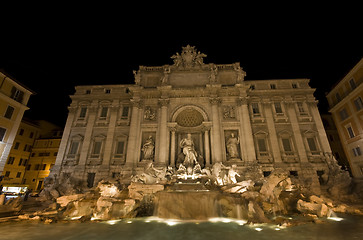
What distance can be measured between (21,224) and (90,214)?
349 centimetres

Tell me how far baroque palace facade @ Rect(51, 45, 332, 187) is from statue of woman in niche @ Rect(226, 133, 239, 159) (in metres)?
0.07

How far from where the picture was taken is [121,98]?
25625 mm

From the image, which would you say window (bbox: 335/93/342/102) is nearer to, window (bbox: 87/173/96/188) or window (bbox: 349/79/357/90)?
window (bbox: 349/79/357/90)

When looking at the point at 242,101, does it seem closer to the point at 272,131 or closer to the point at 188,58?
the point at 272,131

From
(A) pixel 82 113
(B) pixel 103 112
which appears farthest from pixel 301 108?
(A) pixel 82 113

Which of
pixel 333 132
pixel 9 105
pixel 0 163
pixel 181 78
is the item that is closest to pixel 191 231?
pixel 181 78

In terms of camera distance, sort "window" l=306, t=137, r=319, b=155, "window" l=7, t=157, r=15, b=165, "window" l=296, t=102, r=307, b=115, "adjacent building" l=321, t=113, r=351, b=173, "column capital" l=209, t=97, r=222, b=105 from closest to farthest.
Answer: "window" l=306, t=137, r=319, b=155 < "column capital" l=209, t=97, r=222, b=105 < "window" l=296, t=102, r=307, b=115 < "adjacent building" l=321, t=113, r=351, b=173 < "window" l=7, t=157, r=15, b=165

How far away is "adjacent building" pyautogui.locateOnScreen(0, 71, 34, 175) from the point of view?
21062mm

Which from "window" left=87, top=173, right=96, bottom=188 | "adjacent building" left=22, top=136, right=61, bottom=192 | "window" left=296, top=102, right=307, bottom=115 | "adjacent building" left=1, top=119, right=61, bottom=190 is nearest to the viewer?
"window" left=87, top=173, right=96, bottom=188

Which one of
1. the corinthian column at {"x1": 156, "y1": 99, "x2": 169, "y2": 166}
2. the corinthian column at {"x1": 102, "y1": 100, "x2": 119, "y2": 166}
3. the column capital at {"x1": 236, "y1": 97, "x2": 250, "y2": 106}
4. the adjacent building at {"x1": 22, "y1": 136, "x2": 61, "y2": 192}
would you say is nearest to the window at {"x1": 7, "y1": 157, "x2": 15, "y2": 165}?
the adjacent building at {"x1": 22, "y1": 136, "x2": 61, "y2": 192}

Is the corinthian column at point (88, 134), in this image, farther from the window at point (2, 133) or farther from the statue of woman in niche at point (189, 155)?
the statue of woman in niche at point (189, 155)

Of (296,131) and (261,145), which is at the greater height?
(296,131)

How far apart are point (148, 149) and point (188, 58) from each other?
47.6 ft

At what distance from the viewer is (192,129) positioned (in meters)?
23.3
